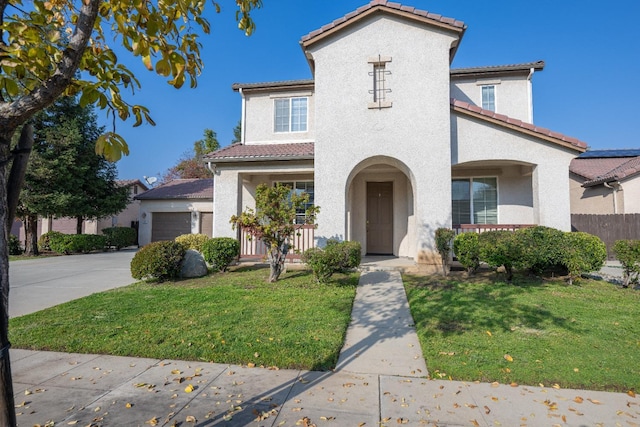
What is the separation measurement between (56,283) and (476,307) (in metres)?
10.7

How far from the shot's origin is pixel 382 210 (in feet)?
40.7

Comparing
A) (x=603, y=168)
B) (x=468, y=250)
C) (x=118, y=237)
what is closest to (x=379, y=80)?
(x=468, y=250)

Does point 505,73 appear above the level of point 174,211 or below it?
above

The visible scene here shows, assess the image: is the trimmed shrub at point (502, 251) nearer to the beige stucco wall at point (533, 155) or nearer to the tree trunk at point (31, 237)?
the beige stucco wall at point (533, 155)

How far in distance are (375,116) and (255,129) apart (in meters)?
5.42

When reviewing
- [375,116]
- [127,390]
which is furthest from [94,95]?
[375,116]

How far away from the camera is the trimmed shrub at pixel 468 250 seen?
26.4 feet

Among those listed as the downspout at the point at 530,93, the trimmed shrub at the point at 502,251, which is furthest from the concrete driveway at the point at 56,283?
the downspout at the point at 530,93

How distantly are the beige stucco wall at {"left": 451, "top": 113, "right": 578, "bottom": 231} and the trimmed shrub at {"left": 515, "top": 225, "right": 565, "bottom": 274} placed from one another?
5.23 ft

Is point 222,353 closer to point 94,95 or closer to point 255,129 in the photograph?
point 94,95

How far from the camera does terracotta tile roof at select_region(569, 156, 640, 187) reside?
14.4 meters

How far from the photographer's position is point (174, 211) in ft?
69.4

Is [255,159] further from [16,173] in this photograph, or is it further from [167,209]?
[167,209]

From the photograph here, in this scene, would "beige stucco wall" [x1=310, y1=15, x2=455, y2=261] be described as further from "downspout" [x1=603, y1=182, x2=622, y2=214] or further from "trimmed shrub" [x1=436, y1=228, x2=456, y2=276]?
"downspout" [x1=603, y1=182, x2=622, y2=214]
